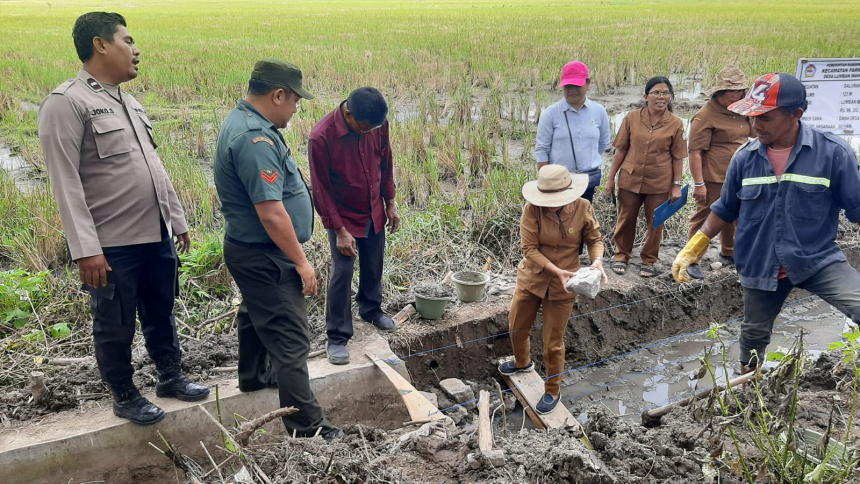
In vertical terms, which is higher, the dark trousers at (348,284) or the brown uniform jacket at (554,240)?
the brown uniform jacket at (554,240)

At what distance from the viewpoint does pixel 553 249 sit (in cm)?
345

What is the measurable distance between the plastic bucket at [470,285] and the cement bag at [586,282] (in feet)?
3.98

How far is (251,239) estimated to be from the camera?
8.97 feet

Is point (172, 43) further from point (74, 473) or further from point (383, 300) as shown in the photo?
point (74, 473)

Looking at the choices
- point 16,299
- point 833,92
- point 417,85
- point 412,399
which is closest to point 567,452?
point 412,399

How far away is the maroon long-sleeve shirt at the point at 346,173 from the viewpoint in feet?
11.4

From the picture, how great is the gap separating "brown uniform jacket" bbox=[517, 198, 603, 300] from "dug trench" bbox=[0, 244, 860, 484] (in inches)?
30.4

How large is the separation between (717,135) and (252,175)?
3703 mm

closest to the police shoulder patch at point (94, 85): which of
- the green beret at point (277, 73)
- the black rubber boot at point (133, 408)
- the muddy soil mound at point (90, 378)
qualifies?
the green beret at point (277, 73)

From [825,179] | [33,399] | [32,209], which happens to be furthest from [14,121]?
[825,179]

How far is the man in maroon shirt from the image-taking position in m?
3.42

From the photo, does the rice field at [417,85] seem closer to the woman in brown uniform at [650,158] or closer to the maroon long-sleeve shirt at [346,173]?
the woman in brown uniform at [650,158]

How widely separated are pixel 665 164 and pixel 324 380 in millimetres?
3078

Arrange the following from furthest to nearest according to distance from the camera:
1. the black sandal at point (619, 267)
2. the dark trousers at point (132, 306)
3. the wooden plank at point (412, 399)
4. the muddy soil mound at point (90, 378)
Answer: the black sandal at point (619, 267) < the wooden plank at point (412, 399) < the muddy soil mound at point (90, 378) < the dark trousers at point (132, 306)
